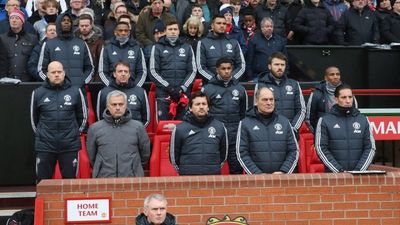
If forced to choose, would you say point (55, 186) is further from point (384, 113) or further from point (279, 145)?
point (384, 113)

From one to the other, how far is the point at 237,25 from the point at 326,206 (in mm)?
6236

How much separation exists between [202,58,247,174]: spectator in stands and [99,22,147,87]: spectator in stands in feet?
3.84

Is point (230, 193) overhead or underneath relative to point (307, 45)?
underneath

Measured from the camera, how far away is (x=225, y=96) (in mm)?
12922

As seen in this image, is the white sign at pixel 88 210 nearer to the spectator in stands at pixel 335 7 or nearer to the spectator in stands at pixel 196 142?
the spectator in stands at pixel 196 142

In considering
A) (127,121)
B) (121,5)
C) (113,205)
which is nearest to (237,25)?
(121,5)

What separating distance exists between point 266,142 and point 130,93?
7.98ft

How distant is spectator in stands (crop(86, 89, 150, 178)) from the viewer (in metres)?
11.3

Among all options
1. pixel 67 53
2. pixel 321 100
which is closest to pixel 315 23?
pixel 321 100

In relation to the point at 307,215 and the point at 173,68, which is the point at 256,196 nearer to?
the point at 307,215

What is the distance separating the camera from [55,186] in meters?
10.3

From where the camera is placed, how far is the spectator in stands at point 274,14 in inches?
667

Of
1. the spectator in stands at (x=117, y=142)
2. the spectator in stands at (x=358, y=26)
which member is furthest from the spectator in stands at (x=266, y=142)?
the spectator in stands at (x=358, y=26)

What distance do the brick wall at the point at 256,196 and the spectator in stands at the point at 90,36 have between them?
4.24 metres
